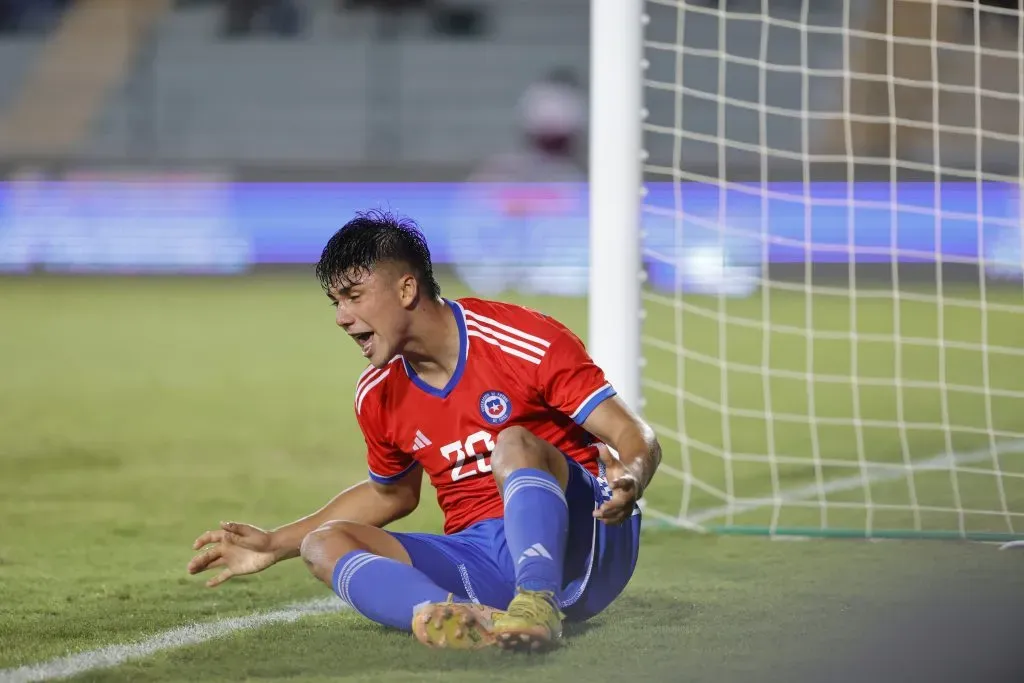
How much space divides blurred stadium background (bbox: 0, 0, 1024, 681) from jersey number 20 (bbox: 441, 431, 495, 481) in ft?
1.57

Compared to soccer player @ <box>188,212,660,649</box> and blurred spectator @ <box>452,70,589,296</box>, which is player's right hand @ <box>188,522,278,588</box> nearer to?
soccer player @ <box>188,212,660,649</box>

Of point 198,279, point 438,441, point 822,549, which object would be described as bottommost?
point 198,279

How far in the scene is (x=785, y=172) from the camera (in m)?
14.7

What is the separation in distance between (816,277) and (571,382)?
1137 cm

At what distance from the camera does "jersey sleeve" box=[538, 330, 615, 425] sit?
349 cm

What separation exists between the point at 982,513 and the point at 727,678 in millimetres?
2386

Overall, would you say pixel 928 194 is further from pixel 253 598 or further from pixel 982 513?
pixel 253 598

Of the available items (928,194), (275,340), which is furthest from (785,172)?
(275,340)

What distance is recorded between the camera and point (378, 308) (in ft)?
11.4

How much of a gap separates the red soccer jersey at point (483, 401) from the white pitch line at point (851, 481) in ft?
5.63

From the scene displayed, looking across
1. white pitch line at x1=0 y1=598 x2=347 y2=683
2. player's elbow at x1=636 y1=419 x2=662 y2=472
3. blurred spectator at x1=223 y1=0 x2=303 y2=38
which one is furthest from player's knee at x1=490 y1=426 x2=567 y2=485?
blurred spectator at x1=223 y1=0 x2=303 y2=38

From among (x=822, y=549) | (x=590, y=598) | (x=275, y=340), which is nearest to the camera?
(x=590, y=598)

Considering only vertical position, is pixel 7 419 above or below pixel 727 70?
below

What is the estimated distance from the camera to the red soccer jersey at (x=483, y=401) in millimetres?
3533
